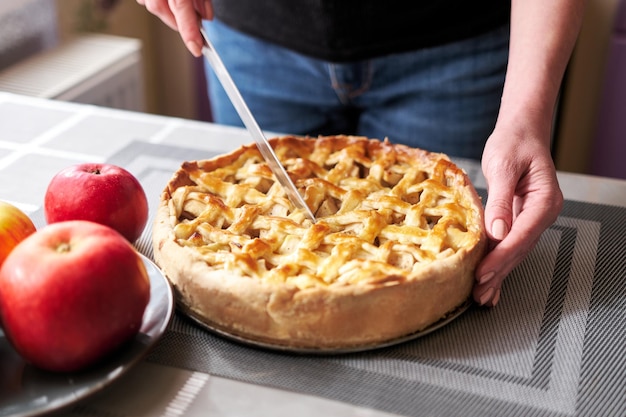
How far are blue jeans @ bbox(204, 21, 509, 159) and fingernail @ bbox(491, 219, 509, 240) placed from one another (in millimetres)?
515

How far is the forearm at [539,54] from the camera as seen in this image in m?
0.98

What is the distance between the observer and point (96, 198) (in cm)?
88

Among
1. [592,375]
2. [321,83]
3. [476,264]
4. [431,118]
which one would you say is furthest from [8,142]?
[592,375]

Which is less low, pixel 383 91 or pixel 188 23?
pixel 188 23

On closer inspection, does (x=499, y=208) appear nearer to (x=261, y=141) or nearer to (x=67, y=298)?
(x=261, y=141)

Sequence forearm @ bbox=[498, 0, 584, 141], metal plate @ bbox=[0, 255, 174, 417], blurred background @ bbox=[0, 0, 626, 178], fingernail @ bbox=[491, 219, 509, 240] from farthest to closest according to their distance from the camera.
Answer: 1. blurred background @ bbox=[0, 0, 626, 178]
2. forearm @ bbox=[498, 0, 584, 141]
3. fingernail @ bbox=[491, 219, 509, 240]
4. metal plate @ bbox=[0, 255, 174, 417]

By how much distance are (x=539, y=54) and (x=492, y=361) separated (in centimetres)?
46

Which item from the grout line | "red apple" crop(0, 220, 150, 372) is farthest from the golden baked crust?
the grout line

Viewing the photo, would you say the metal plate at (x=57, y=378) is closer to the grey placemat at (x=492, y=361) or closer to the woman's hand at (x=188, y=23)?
the grey placemat at (x=492, y=361)

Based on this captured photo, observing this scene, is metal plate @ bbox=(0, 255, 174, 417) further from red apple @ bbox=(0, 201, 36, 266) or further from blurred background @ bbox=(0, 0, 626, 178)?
blurred background @ bbox=(0, 0, 626, 178)

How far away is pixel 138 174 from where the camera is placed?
3.80 feet

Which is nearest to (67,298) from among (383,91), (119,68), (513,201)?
(513,201)

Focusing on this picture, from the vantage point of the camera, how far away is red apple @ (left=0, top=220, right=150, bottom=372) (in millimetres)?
652

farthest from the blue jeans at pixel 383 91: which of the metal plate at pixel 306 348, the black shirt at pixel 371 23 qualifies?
the metal plate at pixel 306 348
